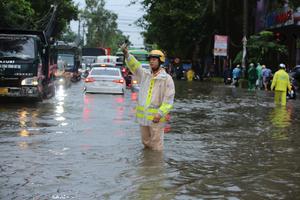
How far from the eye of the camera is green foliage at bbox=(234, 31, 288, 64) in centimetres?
4119

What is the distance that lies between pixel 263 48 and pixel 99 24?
89458 mm

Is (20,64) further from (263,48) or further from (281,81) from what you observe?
(263,48)

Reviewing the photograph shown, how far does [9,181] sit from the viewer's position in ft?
25.8

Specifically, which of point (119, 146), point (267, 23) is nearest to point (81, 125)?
point (119, 146)

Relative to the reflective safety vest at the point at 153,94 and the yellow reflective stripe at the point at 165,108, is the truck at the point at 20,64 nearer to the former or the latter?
the reflective safety vest at the point at 153,94

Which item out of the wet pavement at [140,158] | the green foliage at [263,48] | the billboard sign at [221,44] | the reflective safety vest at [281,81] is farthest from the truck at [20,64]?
the billboard sign at [221,44]

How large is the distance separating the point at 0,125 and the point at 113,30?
11826 cm

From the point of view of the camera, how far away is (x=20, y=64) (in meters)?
19.9

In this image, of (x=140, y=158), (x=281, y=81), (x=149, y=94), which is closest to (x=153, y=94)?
(x=149, y=94)

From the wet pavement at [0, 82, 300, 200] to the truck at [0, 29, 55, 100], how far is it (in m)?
2.27

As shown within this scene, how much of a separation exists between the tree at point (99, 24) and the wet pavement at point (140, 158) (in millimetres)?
108867

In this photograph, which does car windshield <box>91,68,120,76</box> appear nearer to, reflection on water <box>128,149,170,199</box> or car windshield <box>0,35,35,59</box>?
car windshield <box>0,35,35,59</box>

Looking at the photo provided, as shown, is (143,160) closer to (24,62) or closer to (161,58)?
(161,58)

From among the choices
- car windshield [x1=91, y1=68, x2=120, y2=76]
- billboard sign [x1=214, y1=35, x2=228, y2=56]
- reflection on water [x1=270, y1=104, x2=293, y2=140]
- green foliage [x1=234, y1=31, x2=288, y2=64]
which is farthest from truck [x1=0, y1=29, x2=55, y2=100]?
billboard sign [x1=214, y1=35, x2=228, y2=56]
